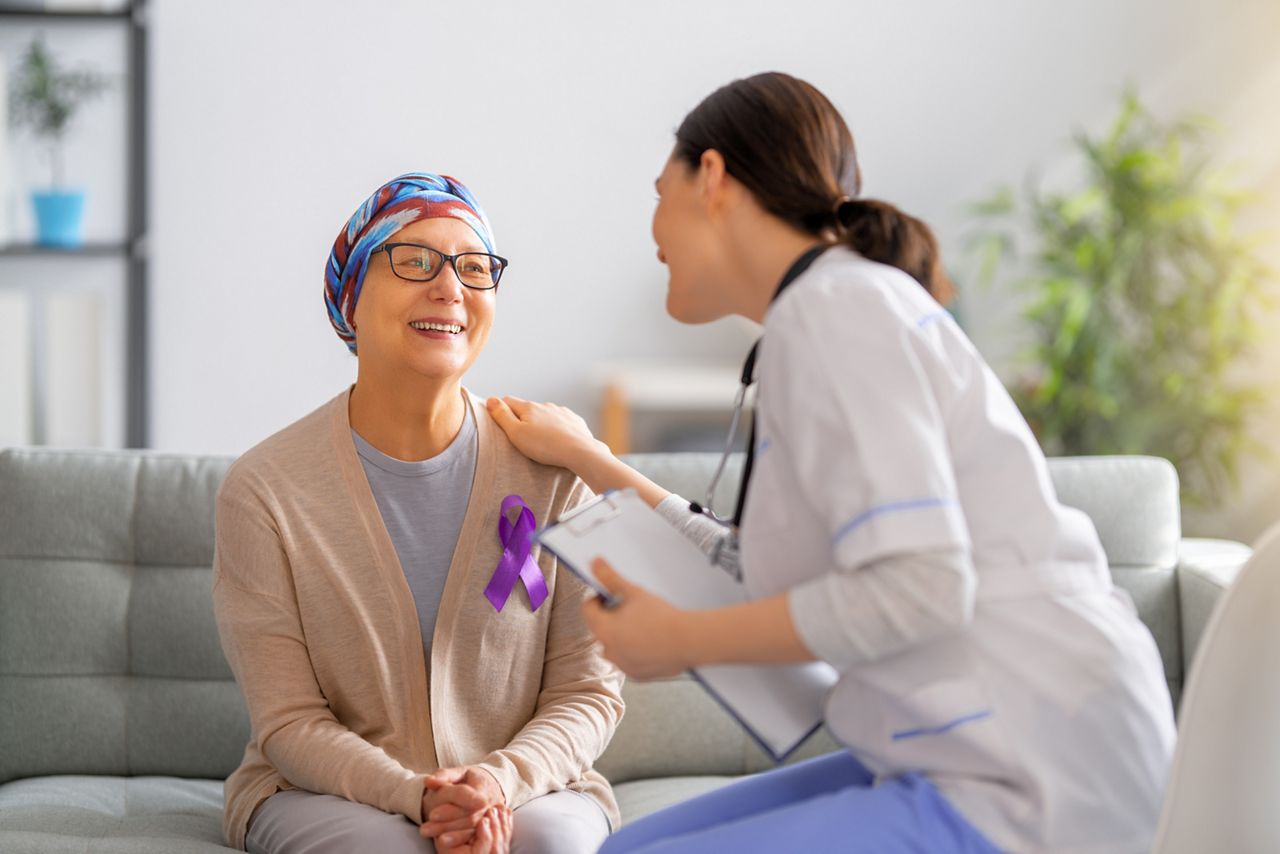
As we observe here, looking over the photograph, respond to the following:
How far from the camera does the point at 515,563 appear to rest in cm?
170

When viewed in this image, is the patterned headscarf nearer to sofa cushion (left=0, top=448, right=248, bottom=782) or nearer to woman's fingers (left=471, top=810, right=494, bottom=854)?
sofa cushion (left=0, top=448, right=248, bottom=782)

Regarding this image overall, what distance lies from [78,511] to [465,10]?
249 cm

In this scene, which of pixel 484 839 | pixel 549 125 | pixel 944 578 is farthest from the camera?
pixel 549 125

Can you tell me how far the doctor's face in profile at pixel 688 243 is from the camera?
1317 mm

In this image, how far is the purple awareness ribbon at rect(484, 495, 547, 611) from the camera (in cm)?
168

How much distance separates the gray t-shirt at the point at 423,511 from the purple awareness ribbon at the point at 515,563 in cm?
6

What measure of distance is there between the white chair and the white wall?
3.19 m

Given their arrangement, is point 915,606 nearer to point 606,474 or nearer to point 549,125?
point 606,474

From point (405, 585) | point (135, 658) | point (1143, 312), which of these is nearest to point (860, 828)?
point (405, 585)

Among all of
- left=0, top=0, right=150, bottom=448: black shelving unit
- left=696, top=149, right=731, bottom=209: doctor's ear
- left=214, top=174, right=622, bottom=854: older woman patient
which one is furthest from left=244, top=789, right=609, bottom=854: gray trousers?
left=0, top=0, right=150, bottom=448: black shelving unit

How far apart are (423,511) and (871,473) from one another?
80 centimetres

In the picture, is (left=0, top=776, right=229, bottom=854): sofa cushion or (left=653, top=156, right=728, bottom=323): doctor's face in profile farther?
(left=0, top=776, right=229, bottom=854): sofa cushion

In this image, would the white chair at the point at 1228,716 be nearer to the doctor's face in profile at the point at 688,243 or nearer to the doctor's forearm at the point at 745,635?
the doctor's forearm at the point at 745,635

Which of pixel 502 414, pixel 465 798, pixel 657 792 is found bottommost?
pixel 657 792
